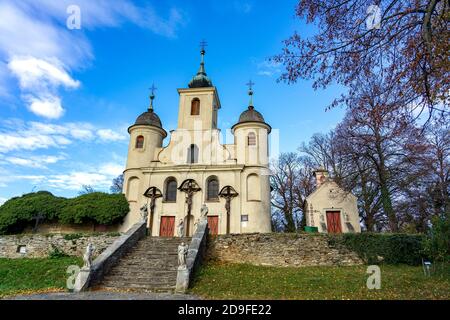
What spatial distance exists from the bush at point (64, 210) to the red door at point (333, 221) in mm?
14720

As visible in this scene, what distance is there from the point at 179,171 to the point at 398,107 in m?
17.8

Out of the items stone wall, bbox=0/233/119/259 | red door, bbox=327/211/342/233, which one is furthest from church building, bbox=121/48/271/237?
stone wall, bbox=0/233/119/259

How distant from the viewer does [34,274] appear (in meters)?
12.9

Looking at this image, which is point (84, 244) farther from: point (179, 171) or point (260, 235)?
point (260, 235)

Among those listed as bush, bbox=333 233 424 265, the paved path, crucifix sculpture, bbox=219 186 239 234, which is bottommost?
the paved path

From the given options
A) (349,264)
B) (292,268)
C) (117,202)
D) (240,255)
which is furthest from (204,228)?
(117,202)

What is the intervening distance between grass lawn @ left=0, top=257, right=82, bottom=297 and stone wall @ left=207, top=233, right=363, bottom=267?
263 inches

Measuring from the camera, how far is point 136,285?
9930 millimetres

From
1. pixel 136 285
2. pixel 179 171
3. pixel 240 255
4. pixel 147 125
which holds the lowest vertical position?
pixel 136 285

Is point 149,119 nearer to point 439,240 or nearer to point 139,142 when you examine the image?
point 139,142

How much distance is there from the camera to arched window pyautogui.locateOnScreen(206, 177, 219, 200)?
2145 cm

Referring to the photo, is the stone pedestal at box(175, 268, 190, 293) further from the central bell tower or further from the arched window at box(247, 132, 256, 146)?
the central bell tower

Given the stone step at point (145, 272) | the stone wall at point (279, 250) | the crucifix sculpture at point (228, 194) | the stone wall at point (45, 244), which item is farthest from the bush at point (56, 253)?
the crucifix sculpture at point (228, 194)

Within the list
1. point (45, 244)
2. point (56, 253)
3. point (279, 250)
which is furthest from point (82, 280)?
point (45, 244)
